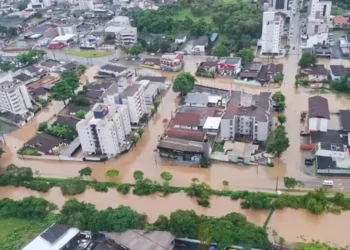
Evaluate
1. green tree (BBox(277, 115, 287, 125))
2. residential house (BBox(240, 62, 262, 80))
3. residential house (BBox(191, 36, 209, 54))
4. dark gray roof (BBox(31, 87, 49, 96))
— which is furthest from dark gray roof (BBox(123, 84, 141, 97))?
residential house (BBox(191, 36, 209, 54))

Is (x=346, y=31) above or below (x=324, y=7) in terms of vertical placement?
below

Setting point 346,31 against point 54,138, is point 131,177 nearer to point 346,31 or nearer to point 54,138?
point 54,138

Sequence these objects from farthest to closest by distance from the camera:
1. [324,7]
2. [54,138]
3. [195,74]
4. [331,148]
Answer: [324,7] → [195,74] → [54,138] → [331,148]

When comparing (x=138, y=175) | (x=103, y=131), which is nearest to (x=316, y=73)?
(x=138, y=175)

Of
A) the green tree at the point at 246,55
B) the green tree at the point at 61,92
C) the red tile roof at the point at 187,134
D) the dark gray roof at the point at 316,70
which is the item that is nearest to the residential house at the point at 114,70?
the green tree at the point at 61,92

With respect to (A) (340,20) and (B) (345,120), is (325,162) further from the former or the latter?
(A) (340,20)

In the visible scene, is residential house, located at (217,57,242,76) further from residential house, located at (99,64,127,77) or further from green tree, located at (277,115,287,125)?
green tree, located at (277,115,287,125)

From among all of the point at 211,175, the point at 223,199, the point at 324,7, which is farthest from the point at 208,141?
the point at 324,7
